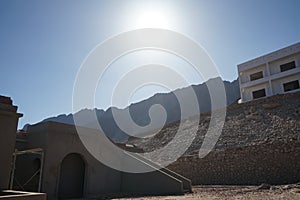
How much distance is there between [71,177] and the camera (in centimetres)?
1338

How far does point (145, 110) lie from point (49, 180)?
2694 inches

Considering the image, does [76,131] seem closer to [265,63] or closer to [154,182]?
[154,182]

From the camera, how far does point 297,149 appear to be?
53.6ft

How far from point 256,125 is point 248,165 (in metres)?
5.45

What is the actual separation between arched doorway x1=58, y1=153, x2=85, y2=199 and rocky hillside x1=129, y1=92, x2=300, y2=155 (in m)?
10.5

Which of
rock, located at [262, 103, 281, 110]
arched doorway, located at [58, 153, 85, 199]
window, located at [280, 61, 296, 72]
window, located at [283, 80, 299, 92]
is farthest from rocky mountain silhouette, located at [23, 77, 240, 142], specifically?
arched doorway, located at [58, 153, 85, 199]

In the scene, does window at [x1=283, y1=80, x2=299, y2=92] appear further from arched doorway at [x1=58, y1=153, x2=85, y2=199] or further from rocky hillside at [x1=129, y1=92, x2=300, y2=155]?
arched doorway at [x1=58, y1=153, x2=85, y2=199]

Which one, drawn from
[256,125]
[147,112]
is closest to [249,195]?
[256,125]

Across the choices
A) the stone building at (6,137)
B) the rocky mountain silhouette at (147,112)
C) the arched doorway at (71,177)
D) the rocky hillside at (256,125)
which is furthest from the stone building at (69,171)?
the rocky mountain silhouette at (147,112)

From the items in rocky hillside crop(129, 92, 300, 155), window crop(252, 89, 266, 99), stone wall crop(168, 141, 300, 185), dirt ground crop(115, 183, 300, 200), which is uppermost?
window crop(252, 89, 266, 99)

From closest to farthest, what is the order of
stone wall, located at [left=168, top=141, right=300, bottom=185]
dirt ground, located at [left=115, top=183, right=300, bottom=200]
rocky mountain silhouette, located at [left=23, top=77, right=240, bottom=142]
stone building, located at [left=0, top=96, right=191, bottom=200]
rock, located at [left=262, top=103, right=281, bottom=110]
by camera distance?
dirt ground, located at [left=115, top=183, right=300, bottom=200] < stone building, located at [left=0, top=96, right=191, bottom=200] < stone wall, located at [left=168, top=141, right=300, bottom=185] < rock, located at [left=262, top=103, right=281, bottom=110] < rocky mountain silhouette, located at [left=23, top=77, right=240, bottom=142]

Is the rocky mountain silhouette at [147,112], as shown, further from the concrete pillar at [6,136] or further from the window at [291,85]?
the concrete pillar at [6,136]

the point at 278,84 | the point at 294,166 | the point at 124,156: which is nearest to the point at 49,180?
the point at 124,156

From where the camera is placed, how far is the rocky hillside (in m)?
19.4
